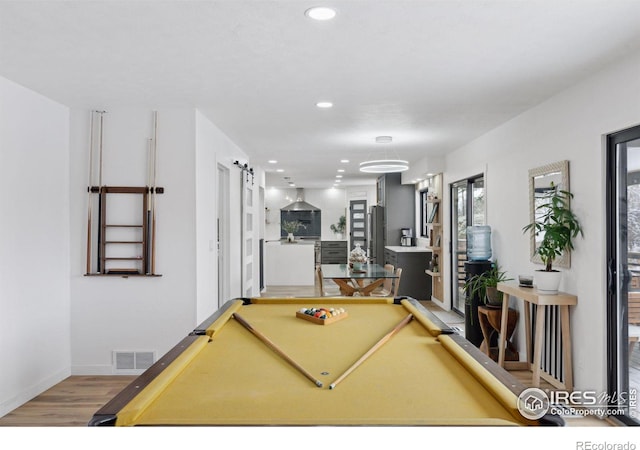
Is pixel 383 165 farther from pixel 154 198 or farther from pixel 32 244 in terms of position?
pixel 32 244

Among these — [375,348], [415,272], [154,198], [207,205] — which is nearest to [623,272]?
[375,348]

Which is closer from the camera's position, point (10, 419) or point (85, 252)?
Answer: point (10, 419)

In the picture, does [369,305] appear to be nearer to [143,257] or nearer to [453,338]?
[453,338]

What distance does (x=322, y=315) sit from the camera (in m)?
2.94

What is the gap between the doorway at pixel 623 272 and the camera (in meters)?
3.15

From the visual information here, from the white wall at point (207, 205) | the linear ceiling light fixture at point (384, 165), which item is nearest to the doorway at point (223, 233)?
the white wall at point (207, 205)

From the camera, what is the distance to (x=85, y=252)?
4297 millimetres

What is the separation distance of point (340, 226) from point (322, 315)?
11278mm

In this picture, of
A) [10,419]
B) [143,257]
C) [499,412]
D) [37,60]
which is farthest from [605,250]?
[10,419]

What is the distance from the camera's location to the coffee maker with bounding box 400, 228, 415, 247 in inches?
372

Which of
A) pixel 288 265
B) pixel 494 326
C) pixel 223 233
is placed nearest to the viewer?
pixel 494 326

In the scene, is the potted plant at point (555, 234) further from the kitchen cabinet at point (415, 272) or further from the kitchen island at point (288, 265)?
the kitchen island at point (288, 265)

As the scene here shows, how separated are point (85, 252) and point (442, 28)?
343cm

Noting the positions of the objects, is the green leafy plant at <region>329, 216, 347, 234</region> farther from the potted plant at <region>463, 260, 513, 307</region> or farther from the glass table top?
the potted plant at <region>463, 260, 513, 307</region>
